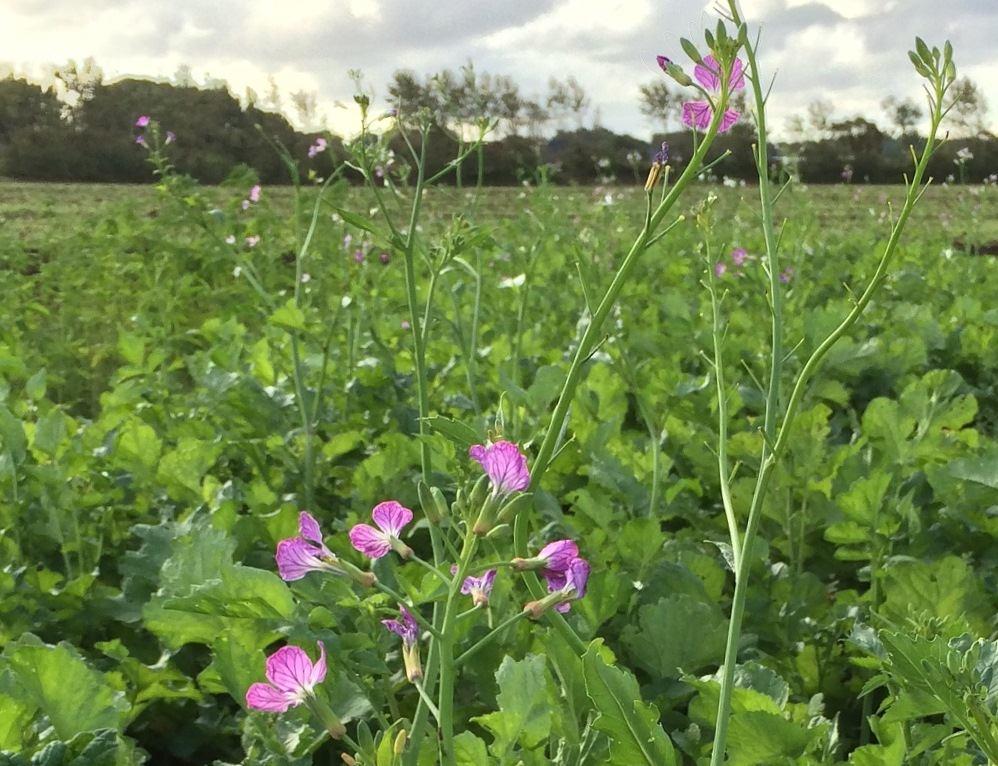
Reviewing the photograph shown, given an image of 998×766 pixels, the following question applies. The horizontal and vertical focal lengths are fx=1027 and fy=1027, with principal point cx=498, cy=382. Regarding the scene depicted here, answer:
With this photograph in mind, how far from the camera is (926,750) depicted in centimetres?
122

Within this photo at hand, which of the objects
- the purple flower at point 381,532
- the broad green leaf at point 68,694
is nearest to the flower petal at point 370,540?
the purple flower at point 381,532

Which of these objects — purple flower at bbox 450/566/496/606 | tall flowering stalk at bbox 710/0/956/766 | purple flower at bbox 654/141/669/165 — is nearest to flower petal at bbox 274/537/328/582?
purple flower at bbox 450/566/496/606

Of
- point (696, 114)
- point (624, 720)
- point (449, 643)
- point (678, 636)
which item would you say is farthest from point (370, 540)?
point (678, 636)

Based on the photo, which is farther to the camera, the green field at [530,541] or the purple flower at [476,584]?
the green field at [530,541]

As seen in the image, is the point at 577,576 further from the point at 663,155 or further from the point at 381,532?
the point at 663,155

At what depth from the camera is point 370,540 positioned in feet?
2.87

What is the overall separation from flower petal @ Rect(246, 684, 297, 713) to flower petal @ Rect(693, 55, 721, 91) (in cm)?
65

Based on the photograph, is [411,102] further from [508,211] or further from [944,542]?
[508,211]

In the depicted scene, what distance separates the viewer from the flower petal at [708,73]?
0.91 meters

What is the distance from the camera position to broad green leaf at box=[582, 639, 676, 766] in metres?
0.88

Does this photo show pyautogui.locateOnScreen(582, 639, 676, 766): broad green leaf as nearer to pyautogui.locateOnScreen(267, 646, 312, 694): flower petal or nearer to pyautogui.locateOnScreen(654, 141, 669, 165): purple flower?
pyautogui.locateOnScreen(267, 646, 312, 694): flower petal

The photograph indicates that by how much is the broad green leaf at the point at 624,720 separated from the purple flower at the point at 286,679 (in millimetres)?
230

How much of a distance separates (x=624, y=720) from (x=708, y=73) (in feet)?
1.89

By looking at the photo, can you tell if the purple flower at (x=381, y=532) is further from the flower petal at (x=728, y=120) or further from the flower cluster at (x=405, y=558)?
the flower petal at (x=728, y=120)
